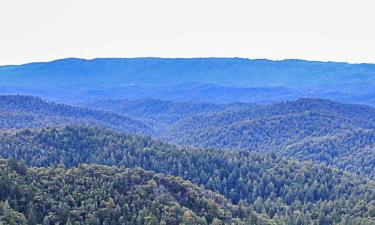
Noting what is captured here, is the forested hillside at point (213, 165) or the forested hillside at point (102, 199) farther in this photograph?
the forested hillside at point (213, 165)

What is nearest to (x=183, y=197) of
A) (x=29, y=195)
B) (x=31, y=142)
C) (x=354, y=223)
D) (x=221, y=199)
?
(x=221, y=199)

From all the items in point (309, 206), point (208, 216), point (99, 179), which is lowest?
point (309, 206)

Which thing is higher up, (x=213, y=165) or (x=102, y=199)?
(x=102, y=199)

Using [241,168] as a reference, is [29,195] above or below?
above

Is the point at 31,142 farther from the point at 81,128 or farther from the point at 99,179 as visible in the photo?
the point at 99,179

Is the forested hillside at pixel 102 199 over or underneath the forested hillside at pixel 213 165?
over
